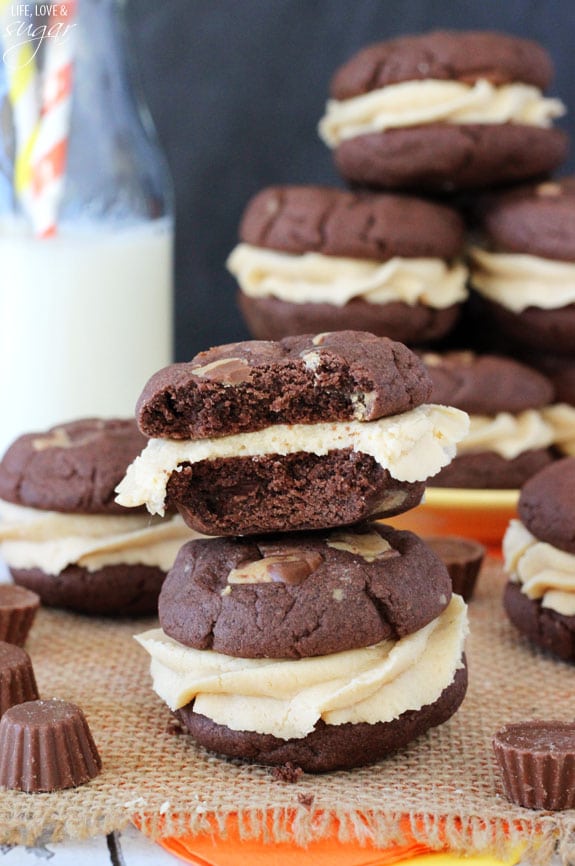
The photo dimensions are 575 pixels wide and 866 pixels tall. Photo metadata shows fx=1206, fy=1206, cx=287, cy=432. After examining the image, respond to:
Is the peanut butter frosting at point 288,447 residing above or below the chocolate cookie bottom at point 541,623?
above

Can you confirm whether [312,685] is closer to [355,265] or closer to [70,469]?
[70,469]

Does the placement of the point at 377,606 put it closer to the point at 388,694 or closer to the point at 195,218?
the point at 388,694

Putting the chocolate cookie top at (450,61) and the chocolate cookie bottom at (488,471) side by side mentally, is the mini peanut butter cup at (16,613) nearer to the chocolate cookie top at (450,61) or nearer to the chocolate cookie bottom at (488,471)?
the chocolate cookie bottom at (488,471)

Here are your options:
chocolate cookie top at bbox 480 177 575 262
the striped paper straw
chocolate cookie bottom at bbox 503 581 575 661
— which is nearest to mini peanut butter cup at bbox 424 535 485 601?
chocolate cookie bottom at bbox 503 581 575 661

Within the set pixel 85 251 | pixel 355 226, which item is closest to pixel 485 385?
pixel 355 226

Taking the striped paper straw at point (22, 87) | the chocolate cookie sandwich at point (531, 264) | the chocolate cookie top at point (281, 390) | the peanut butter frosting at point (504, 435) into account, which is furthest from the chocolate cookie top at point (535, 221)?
the chocolate cookie top at point (281, 390)

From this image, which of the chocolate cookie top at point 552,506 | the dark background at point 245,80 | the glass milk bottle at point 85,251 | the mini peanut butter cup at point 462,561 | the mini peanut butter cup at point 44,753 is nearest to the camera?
the mini peanut butter cup at point 44,753
